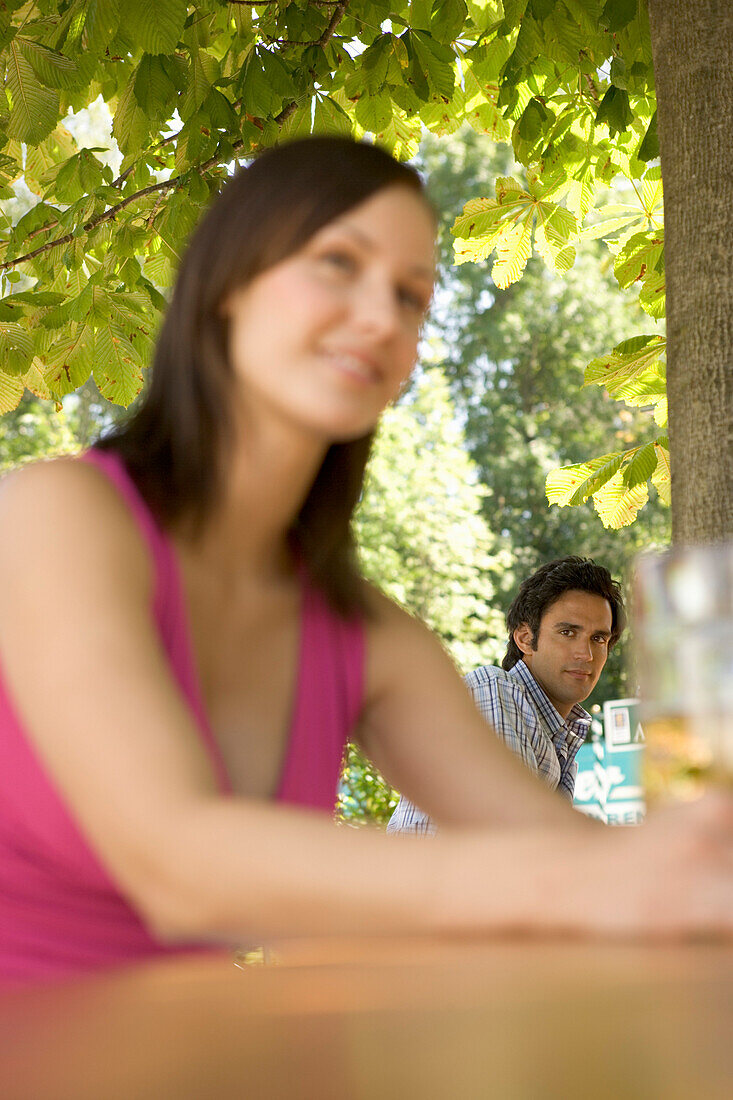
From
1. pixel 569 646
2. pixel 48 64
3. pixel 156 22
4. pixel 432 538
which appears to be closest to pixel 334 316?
pixel 156 22

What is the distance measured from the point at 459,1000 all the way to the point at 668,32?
2032 millimetres

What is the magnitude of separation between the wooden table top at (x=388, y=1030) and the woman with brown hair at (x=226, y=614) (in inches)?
10.0

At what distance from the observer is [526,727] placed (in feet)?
13.9

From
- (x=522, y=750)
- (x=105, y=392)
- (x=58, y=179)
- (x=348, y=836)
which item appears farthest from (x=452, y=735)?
(x=522, y=750)

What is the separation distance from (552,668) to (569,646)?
117 millimetres

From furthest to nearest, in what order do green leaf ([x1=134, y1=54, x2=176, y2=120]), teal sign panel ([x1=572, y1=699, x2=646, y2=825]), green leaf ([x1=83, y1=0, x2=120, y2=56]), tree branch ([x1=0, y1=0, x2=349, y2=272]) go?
teal sign panel ([x1=572, y1=699, x2=646, y2=825])
tree branch ([x1=0, y1=0, x2=349, y2=272])
green leaf ([x1=134, y1=54, x2=176, y2=120])
green leaf ([x1=83, y1=0, x2=120, y2=56])

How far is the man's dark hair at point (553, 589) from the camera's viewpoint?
497 centimetres

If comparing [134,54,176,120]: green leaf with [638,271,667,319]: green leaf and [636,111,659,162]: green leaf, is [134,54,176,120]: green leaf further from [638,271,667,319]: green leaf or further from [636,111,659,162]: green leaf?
[638,271,667,319]: green leaf

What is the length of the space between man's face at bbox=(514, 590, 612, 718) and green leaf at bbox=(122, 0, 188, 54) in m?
2.94

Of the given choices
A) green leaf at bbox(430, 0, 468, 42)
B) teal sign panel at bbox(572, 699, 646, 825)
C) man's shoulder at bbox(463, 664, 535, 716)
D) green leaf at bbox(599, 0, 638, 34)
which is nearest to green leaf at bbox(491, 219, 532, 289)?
green leaf at bbox(430, 0, 468, 42)

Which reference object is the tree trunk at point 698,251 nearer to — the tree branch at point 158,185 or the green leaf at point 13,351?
the tree branch at point 158,185

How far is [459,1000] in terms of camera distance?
0.52m

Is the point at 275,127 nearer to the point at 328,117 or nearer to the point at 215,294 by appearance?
the point at 328,117

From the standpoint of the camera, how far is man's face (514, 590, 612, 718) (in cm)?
470
